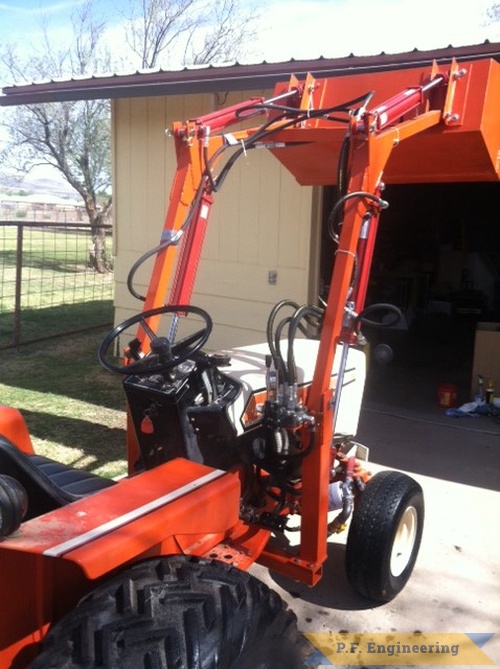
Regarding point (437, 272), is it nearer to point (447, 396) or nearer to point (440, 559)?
point (447, 396)

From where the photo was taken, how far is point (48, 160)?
62.9 feet

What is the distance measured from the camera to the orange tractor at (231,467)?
158 cm

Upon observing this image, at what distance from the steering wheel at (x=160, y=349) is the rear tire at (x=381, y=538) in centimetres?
105

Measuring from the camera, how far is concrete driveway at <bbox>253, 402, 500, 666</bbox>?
2.89 metres

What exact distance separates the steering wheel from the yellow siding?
10.5 feet

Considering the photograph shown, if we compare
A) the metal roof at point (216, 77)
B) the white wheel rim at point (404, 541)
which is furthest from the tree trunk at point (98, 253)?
the white wheel rim at point (404, 541)

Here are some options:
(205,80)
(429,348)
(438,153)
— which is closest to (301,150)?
(438,153)

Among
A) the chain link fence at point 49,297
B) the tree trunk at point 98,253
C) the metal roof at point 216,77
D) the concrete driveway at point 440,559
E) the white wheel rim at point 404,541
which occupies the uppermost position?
the metal roof at point 216,77

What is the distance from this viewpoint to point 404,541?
3133mm

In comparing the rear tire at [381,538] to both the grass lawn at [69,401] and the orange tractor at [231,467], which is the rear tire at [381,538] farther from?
the grass lawn at [69,401]

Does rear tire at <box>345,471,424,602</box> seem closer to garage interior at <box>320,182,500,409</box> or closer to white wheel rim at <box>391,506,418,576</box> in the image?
white wheel rim at <box>391,506,418,576</box>

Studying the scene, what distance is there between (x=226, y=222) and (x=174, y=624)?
5088 millimetres

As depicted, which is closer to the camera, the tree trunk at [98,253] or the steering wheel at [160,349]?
the steering wheel at [160,349]

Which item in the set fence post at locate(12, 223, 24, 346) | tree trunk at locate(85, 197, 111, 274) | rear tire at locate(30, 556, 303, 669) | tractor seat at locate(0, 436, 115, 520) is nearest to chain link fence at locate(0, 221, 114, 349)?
fence post at locate(12, 223, 24, 346)
